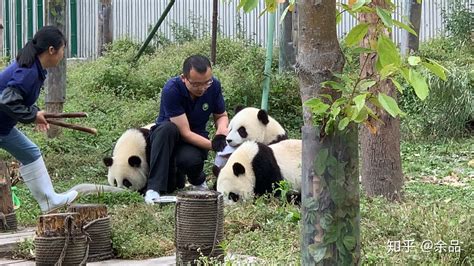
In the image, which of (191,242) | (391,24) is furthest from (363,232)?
(391,24)

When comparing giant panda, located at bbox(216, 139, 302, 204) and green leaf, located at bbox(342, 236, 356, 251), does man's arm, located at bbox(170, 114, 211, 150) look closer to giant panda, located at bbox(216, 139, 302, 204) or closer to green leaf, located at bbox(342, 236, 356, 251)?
giant panda, located at bbox(216, 139, 302, 204)

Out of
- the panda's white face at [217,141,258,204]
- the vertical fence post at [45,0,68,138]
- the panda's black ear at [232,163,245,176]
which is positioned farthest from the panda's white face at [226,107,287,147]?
the vertical fence post at [45,0,68,138]

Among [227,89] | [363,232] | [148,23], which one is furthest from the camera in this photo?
[148,23]

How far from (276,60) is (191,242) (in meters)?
10.0

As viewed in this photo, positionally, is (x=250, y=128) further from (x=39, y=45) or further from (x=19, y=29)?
(x=19, y=29)

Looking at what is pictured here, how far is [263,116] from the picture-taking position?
7.41m

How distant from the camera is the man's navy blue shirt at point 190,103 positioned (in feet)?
23.4

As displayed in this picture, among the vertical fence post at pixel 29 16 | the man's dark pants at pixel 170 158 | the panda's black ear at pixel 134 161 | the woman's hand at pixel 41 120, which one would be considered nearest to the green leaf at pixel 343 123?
the woman's hand at pixel 41 120

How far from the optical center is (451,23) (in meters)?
15.6

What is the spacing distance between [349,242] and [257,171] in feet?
11.9

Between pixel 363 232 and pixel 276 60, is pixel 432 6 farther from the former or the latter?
pixel 363 232

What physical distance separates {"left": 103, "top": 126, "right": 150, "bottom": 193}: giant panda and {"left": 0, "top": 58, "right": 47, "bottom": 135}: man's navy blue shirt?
1765 millimetres

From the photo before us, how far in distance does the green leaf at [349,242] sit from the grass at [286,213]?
30.3 inches

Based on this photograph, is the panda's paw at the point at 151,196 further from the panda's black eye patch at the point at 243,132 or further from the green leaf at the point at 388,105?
the green leaf at the point at 388,105
